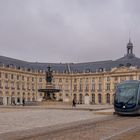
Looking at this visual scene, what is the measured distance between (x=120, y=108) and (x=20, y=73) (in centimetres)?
10804

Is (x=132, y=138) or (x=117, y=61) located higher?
(x=117, y=61)

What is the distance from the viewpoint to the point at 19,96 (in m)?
140

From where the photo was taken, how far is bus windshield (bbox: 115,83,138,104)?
35656 mm

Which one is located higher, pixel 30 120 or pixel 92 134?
pixel 92 134

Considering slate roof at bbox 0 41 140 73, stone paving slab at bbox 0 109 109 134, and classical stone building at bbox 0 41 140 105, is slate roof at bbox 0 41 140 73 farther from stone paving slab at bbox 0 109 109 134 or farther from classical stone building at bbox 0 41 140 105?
stone paving slab at bbox 0 109 109 134

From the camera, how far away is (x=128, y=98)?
118 ft

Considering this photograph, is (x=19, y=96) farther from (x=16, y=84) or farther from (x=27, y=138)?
(x=27, y=138)

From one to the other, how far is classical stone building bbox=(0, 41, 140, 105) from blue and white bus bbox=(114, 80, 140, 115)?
100 metres

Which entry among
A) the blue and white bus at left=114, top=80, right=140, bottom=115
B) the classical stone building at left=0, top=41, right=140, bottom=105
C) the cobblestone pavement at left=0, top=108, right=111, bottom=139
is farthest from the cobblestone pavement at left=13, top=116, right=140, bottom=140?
the classical stone building at left=0, top=41, right=140, bottom=105

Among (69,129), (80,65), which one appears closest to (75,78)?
(80,65)

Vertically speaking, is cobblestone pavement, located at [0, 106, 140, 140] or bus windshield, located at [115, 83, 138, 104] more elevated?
bus windshield, located at [115, 83, 138, 104]

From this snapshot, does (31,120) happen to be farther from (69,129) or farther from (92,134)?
(92,134)

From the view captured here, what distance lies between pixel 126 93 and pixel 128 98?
75 centimetres

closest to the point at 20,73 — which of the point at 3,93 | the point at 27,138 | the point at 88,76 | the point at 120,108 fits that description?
the point at 3,93
